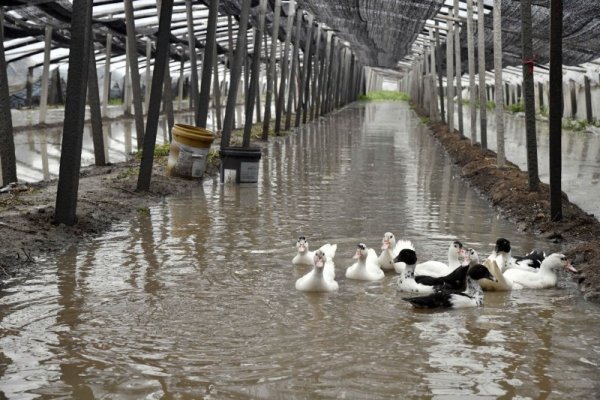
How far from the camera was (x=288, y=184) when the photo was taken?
15547mm

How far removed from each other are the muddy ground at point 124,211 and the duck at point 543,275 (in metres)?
0.26

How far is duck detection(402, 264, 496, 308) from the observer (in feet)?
24.0

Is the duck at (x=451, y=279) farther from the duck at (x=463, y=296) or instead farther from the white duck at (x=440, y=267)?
the white duck at (x=440, y=267)

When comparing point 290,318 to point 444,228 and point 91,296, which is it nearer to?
point 91,296

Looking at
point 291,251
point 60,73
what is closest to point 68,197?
point 291,251

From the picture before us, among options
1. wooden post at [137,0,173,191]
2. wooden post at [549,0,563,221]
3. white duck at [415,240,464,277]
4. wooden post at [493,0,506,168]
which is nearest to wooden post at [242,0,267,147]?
wooden post at [493,0,506,168]

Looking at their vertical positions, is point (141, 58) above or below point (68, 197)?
above

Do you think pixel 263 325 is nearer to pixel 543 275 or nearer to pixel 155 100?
pixel 543 275

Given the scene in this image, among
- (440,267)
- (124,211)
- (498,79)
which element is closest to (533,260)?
(440,267)

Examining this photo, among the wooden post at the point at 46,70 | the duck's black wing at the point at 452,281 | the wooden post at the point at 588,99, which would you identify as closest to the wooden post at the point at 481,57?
the duck's black wing at the point at 452,281

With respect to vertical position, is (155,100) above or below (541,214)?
above

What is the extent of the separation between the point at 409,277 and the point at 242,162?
745cm

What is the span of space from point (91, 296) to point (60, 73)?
1458 inches

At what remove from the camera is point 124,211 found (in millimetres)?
11766
